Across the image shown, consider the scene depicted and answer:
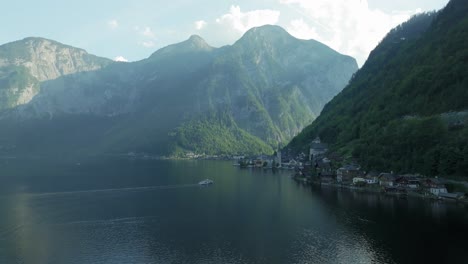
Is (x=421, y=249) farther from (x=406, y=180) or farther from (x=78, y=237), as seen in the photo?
(x=78, y=237)

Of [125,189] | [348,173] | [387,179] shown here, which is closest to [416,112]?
[348,173]

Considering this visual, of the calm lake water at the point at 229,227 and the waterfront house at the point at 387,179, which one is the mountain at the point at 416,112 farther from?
the calm lake water at the point at 229,227

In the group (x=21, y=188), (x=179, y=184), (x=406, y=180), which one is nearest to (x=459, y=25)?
(x=406, y=180)

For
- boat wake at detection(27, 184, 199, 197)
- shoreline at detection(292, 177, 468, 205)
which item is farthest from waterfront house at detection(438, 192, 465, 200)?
boat wake at detection(27, 184, 199, 197)

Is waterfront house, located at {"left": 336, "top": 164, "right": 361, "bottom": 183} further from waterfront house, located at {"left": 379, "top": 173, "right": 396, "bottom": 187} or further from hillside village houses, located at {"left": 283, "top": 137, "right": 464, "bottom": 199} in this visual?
waterfront house, located at {"left": 379, "top": 173, "right": 396, "bottom": 187}

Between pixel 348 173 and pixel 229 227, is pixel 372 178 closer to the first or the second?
pixel 348 173
